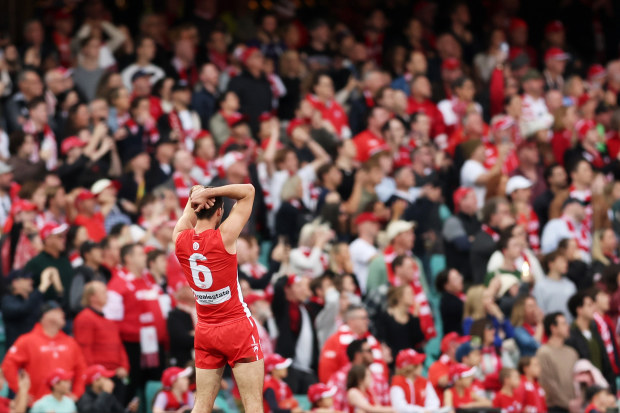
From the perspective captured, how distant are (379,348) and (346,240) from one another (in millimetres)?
2378

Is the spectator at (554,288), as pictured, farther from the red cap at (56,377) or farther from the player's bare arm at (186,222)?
the player's bare arm at (186,222)

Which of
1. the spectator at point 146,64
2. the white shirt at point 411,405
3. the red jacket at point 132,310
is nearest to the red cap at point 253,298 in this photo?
the red jacket at point 132,310

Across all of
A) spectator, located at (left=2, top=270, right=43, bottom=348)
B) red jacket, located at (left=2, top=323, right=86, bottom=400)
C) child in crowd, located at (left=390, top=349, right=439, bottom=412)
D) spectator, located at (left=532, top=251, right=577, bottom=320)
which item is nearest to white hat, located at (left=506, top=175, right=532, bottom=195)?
spectator, located at (left=532, top=251, right=577, bottom=320)

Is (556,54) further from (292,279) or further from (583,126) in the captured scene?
(292,279)

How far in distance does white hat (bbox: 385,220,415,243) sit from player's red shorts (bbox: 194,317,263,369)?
611 cm

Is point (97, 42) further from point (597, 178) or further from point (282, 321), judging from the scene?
A: point (597, 178)

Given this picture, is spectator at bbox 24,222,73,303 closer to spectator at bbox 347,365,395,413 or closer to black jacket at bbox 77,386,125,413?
black jacket at bbox 77,386,125,413

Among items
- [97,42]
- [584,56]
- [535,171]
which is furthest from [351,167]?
[584,56]

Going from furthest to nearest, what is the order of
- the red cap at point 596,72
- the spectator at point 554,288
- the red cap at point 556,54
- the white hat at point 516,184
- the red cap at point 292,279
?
the red cap at point 596,72 → the red cap at point 556,54 → the white hat at point 516,184 → the spectator at point 554,288 → the red cap at point 292,279

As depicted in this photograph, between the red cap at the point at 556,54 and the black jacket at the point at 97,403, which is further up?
the red cap at the point at 556,54

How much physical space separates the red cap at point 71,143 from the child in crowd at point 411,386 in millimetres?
4646

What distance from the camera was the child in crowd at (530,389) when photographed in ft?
43.4

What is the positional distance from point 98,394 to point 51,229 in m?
2.14

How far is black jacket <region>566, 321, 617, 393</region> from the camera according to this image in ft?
46.3
